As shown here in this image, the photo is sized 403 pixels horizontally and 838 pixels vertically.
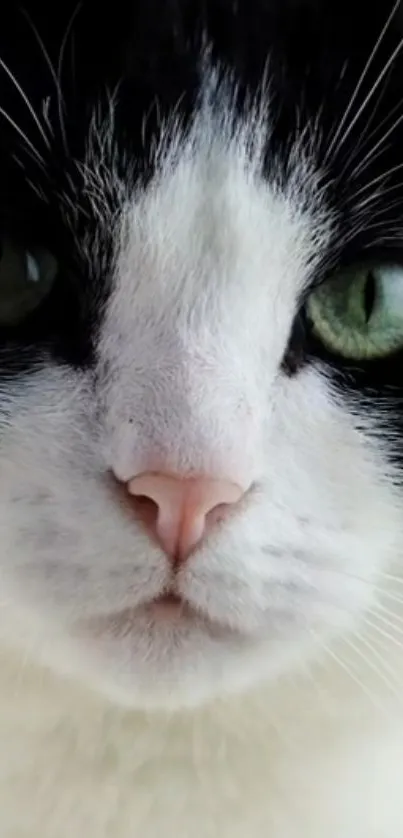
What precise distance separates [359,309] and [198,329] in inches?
5.0

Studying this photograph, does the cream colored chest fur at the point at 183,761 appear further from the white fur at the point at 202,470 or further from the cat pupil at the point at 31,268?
the cat pupil at the point at 31,268

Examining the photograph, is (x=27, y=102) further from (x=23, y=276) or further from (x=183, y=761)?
(x=183, y=761)

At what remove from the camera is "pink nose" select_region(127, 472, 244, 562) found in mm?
640

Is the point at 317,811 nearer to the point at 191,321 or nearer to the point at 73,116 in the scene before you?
the point at 191,321

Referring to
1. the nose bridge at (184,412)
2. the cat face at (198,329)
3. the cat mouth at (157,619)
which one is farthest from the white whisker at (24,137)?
the cat mouth at (157,619)

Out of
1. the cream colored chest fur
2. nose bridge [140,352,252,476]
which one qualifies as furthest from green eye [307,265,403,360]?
the cream colored chest fur

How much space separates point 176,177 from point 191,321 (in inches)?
3.7

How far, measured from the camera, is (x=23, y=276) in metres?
0.70

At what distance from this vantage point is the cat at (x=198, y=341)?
65 centimetres

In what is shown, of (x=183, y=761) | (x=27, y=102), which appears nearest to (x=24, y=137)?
(x=27, y=102)

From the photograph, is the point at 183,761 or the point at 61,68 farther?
the point at 183,761

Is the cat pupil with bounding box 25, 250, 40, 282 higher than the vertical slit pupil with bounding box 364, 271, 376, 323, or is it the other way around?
the vertical slit pupil with bounding box 364, 271, 376, 323

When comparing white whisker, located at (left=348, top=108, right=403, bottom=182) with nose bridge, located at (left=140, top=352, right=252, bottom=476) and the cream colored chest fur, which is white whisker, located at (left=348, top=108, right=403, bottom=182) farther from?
the cream colored chest fur

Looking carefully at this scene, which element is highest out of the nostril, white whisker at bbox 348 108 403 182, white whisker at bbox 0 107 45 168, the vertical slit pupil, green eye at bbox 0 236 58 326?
white whisker at bbox 348 108 403 182
